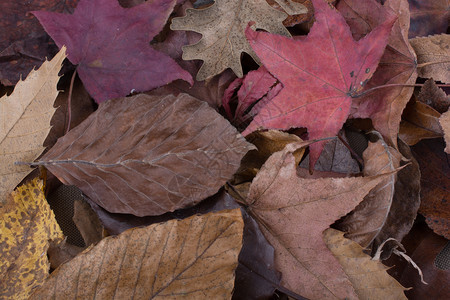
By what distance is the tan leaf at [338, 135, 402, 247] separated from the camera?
762mm

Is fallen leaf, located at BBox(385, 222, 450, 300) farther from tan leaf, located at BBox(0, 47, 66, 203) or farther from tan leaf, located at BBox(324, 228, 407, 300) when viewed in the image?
tan leaf, located at BBox(0, 47, 66, 203)

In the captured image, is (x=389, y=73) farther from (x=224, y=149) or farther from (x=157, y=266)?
(x=157, y=266)

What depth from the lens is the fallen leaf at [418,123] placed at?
808 mm

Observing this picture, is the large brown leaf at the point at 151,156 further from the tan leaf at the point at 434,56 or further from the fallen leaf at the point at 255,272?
the tan leaf at the point at 434,56

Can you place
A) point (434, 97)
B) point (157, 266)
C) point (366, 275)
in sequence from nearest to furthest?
point (157, 266) → point (366, 275) → point (434, 97)

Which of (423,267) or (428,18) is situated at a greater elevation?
(428,18)

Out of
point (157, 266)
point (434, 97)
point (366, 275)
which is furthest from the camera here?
point (434, 97)

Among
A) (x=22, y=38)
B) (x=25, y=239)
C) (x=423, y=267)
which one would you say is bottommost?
(x=423, y=267)

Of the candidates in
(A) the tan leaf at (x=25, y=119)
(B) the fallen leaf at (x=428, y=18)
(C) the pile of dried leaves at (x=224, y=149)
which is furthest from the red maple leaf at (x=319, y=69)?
(A) the tan leaf at (x=25, y=119)

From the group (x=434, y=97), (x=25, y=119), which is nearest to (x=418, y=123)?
(x=434, y=97)

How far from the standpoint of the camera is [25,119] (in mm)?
704

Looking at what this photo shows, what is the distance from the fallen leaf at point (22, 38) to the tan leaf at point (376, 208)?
0.67m

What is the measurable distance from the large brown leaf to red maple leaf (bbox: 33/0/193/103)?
0.26 ft

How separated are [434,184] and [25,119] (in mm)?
776
